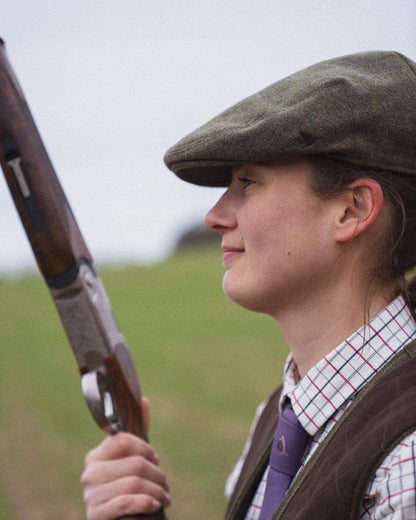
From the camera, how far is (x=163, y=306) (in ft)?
39.1

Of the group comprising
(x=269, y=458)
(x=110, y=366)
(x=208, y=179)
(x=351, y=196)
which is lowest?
(x=269, y=458)

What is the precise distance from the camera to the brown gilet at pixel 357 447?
146cm

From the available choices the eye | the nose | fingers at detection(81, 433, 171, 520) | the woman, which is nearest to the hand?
fingers at detection(81, 433, 171, 520)

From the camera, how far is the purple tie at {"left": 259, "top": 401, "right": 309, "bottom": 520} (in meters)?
1.79

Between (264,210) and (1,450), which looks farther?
(1,450)

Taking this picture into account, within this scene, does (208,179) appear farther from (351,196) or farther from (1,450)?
(1,450)

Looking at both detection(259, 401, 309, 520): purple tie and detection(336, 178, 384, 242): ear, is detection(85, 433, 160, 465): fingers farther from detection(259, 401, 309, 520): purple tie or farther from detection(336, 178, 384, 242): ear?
detection(336, 178, 384, 242): ear

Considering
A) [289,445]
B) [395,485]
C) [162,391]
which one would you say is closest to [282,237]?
[289,445]

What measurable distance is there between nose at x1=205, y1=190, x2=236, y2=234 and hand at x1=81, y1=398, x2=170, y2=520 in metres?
0.78

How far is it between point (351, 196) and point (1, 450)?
21.2 ft

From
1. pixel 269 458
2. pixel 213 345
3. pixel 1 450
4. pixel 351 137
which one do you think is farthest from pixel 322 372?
pixel 213 345

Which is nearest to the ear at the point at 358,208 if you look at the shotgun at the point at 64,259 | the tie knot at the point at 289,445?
the tie knot at the point at 289,445

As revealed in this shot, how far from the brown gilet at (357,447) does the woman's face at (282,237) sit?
33 cm

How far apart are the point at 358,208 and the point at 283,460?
716 mm
